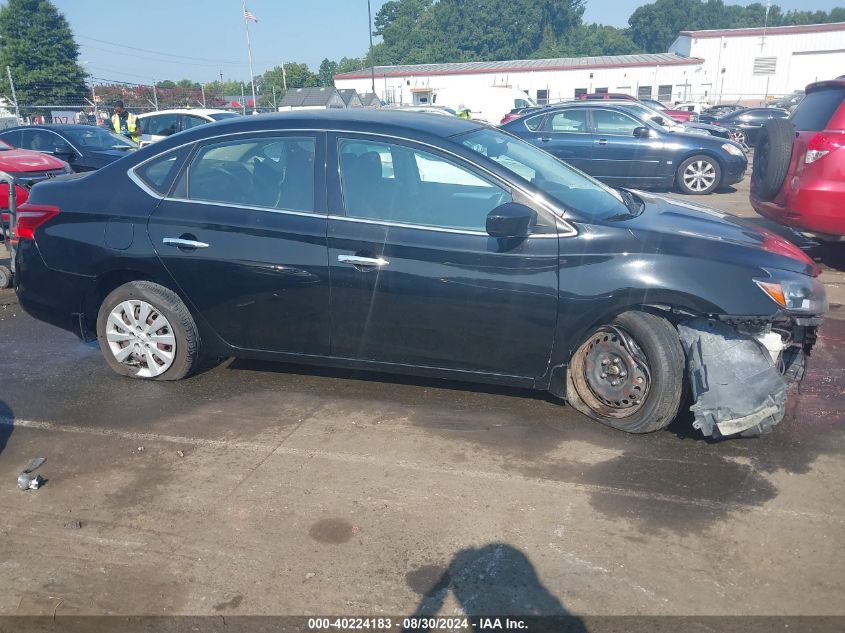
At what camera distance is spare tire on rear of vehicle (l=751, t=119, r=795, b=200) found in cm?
673

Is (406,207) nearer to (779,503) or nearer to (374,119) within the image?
(374,119)

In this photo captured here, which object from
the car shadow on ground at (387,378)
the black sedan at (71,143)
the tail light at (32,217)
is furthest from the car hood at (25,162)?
the car shadow on ground at (387,378)

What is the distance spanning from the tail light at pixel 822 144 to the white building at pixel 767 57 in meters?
51.3

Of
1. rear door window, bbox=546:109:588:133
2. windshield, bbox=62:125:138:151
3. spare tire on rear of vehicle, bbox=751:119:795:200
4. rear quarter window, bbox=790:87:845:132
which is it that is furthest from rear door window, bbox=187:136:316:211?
windshield, bbox=62:125:138:151

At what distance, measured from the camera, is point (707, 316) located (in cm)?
374

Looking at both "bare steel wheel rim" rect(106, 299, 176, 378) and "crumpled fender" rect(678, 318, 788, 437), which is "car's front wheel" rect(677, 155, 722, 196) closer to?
"crumpled fender" rect(678, 318, 788, 437)

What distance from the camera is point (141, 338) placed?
4684 mm

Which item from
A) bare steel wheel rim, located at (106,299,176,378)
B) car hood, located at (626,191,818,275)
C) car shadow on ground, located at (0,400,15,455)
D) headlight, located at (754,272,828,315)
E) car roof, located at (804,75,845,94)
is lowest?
car shadow on ground, located at (0,400,15,455)

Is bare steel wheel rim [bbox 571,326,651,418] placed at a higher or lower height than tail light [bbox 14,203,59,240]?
lower

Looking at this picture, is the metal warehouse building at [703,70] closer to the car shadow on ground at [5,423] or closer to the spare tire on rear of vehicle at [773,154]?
the spare tire on rear of vehicle at [773,154]

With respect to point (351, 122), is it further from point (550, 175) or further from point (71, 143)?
point (71, 143)

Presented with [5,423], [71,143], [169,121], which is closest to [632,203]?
[5,423]

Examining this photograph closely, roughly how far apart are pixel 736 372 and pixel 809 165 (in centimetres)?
399

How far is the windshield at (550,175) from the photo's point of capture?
412 cm
